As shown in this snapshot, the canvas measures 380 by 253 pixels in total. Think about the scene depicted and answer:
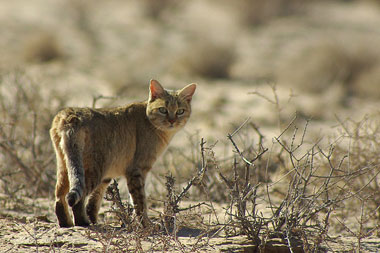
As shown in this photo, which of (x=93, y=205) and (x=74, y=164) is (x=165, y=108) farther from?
(x=74, y=164)

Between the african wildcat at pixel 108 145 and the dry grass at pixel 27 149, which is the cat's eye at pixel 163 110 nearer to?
the african wildcat at pixel 108 145

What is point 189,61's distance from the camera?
15.9 metres

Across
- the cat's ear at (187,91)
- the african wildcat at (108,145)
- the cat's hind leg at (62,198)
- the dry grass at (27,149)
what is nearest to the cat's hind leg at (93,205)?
the african wildcat at (108,145)

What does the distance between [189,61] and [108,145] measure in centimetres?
1099

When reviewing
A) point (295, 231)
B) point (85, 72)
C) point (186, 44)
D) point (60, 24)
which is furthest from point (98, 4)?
A: point (295, 231)

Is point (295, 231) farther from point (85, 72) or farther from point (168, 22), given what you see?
point (168, 22)

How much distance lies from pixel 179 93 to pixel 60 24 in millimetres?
14860

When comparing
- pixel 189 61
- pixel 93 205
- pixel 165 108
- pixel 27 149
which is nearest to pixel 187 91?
pixel 165 108

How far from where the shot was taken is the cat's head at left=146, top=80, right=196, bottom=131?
563cm

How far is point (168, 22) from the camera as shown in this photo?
22.5 m

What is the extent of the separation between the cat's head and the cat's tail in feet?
3.38

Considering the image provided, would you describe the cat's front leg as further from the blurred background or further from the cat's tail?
the blurred background

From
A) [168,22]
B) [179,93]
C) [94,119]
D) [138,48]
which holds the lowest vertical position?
[94,119]

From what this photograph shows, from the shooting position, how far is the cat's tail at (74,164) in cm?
440
